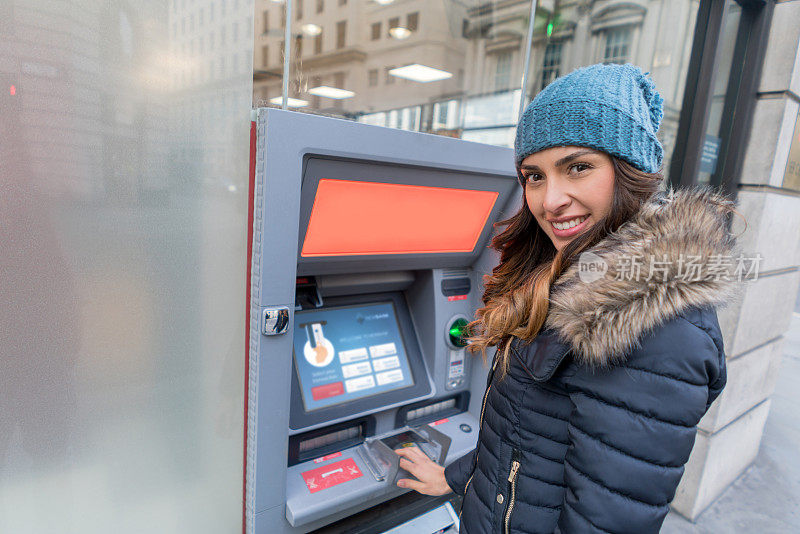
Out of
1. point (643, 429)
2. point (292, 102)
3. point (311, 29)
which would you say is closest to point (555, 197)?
point (643, 429)

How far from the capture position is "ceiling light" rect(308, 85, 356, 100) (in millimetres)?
1532

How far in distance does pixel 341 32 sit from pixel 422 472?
166 centimetres

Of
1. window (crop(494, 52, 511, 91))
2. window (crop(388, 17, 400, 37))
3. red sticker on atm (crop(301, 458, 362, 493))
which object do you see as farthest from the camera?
window (crop(494, 52, 511, 91))

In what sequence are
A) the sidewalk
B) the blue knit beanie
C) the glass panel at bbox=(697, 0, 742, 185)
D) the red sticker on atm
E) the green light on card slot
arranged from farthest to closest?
the sidewalk < the glass panel at bbox=(697, 0, 742, 185) < the green light on card slot < the red sticker on atm < the blue knit beanie

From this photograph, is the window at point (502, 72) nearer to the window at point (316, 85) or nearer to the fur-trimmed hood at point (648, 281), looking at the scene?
the window at point (316, 85)

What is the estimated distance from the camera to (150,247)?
1.27 metres

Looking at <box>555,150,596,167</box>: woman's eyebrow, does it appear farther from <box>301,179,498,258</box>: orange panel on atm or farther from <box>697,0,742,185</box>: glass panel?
<box>697,0,742,185</box>: glass panel

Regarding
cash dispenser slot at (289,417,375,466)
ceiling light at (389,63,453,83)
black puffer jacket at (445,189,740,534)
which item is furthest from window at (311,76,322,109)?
cash dispenser slot at (289,417,375,466)

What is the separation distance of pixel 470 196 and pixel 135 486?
158cm

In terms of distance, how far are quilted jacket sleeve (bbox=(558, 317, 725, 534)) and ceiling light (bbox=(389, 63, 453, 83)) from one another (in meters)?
1.48

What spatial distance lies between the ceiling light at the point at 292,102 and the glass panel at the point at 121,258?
10cm

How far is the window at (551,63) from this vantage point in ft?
8.88

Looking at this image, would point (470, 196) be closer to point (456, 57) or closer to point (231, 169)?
point (456, 57)

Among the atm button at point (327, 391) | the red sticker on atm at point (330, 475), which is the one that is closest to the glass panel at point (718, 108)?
the atm button at point (327, 391)
